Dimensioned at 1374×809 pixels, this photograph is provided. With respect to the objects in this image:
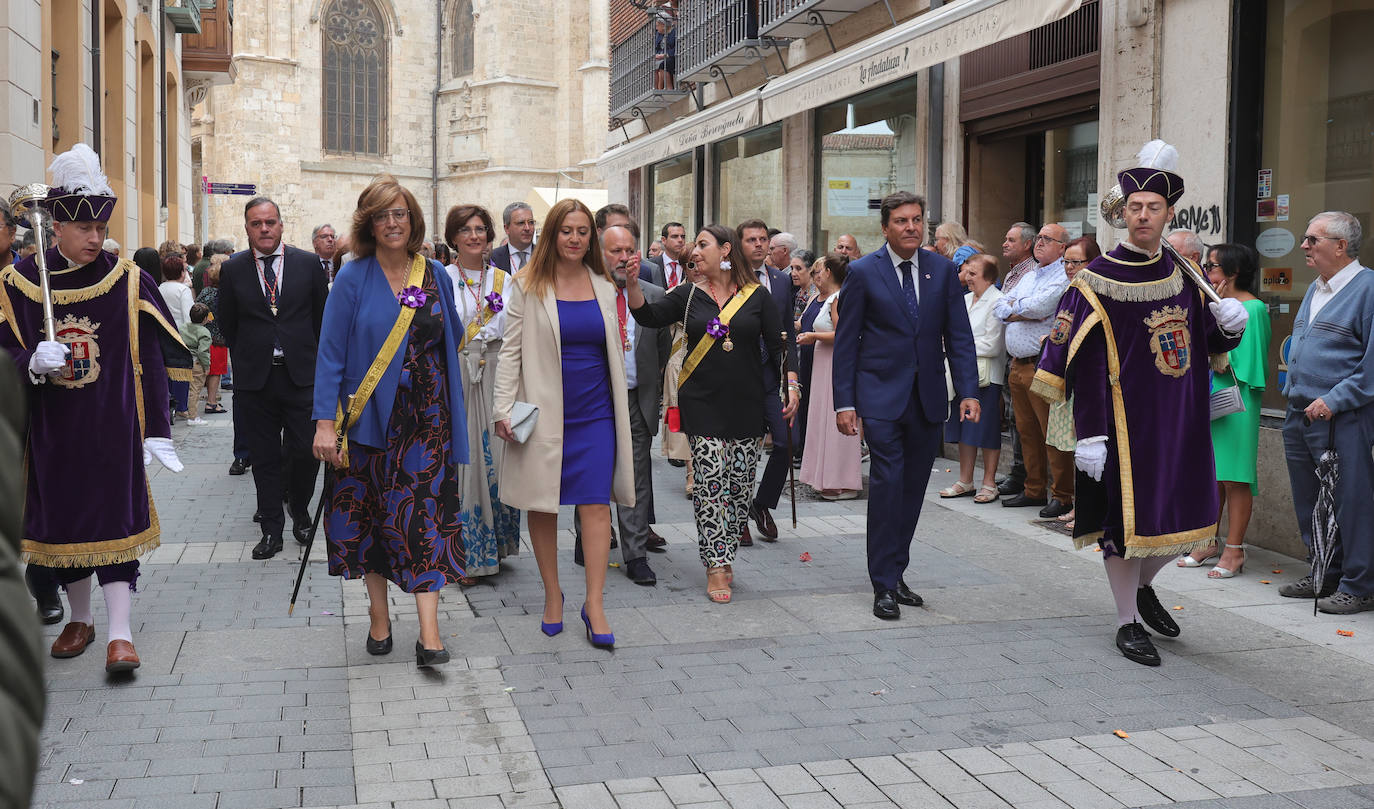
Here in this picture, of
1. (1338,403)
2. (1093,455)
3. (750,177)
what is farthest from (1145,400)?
(750,177)

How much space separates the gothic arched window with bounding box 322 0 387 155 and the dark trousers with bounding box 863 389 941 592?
49.0m

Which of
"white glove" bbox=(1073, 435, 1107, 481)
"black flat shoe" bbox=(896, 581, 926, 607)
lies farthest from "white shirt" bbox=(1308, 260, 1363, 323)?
"black flat shoe" bbox=(896, 581, 926, 607)

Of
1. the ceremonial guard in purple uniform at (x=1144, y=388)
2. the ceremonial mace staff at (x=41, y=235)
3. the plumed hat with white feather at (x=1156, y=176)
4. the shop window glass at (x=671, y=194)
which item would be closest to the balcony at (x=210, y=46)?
the shop window glass at (x=671, y=194)

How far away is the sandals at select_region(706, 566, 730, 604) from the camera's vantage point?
265 inches

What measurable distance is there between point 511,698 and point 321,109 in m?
49.9

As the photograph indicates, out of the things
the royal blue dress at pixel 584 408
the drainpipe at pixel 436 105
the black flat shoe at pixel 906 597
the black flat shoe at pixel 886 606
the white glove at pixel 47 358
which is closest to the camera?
the white glove at pixel 47 358

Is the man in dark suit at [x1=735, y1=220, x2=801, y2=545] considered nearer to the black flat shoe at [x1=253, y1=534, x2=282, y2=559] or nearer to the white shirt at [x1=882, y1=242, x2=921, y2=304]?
the white shirt at [x1=882, y1=242, x2=921, y2=304]

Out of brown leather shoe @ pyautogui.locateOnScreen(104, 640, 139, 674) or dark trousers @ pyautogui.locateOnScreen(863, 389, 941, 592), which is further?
dark trousers @ pyautogui.locateOnScreen(863, 389, 941, 592)

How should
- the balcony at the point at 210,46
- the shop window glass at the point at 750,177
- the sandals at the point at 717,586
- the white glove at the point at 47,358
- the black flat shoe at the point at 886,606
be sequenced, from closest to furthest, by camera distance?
the white glove at the point at 47,358 → the black flat shoe at the point at 886,606 → the sandals at the point at 717,586 → the shop window glass at the point at 750,177 → the balcony at the point at 210,46

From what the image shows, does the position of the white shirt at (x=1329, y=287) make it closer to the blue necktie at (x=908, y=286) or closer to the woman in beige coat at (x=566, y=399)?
the blue necktie at (x=908, y=286)

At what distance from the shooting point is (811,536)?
343 inches

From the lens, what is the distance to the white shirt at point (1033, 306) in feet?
30.3

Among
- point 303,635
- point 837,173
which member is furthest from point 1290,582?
point 837,173

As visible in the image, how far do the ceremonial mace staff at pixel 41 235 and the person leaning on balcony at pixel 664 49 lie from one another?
61.1 ft
